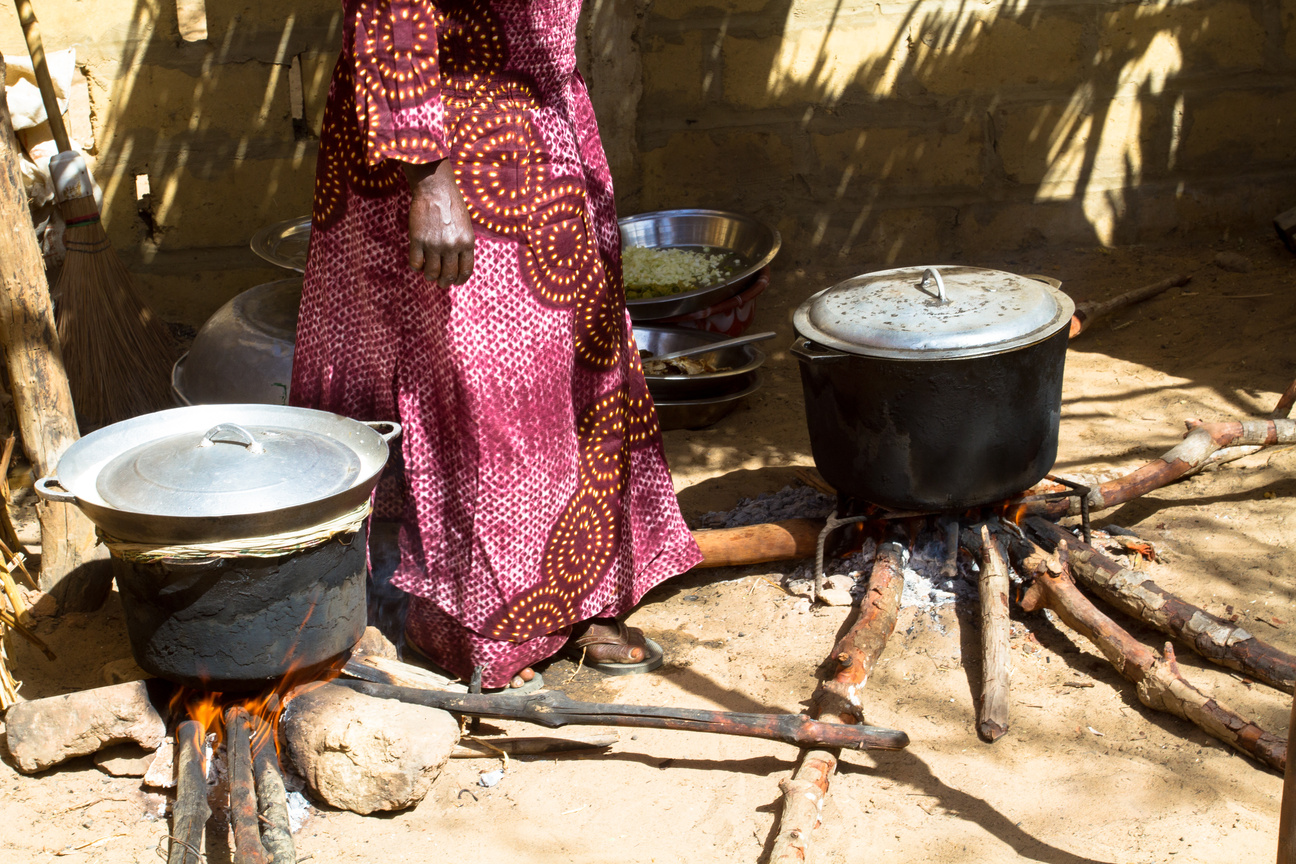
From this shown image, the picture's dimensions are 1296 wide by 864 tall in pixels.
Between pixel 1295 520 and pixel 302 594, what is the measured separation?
2.78 metres

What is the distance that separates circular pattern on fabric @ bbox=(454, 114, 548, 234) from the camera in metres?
2.23

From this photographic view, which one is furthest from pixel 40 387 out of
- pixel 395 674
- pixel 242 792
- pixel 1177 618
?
pixel 1177 618

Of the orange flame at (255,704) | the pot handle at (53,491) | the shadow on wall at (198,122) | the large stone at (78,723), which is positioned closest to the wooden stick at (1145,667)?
the orange flame at (255,704)

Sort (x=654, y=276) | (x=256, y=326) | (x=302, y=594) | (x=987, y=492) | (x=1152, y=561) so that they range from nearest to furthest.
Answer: (x=302, y=594), (x=987, y=492), (x=1152, y=561), (x=256, y=326), (x=654, y=276)

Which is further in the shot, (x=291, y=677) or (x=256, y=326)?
(x=256, y=326)

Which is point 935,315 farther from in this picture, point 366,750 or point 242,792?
point 242,792

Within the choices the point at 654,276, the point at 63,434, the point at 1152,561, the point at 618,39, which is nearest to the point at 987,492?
the point at 1152,561

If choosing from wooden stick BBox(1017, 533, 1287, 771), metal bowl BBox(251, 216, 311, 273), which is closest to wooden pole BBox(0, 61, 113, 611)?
metal bowl BBox(251, 216, 311, 273)

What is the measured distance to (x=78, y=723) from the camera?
2.30m

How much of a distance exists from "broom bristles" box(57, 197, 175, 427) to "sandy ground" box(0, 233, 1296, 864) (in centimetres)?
124

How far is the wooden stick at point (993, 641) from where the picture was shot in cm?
247

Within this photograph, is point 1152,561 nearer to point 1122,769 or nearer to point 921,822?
point 1122,769

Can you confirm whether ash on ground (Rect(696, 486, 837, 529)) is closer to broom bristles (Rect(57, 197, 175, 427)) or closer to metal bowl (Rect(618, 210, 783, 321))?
metal bowl (Rect(618, 210, 783, 321))

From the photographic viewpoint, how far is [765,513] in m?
3.46
